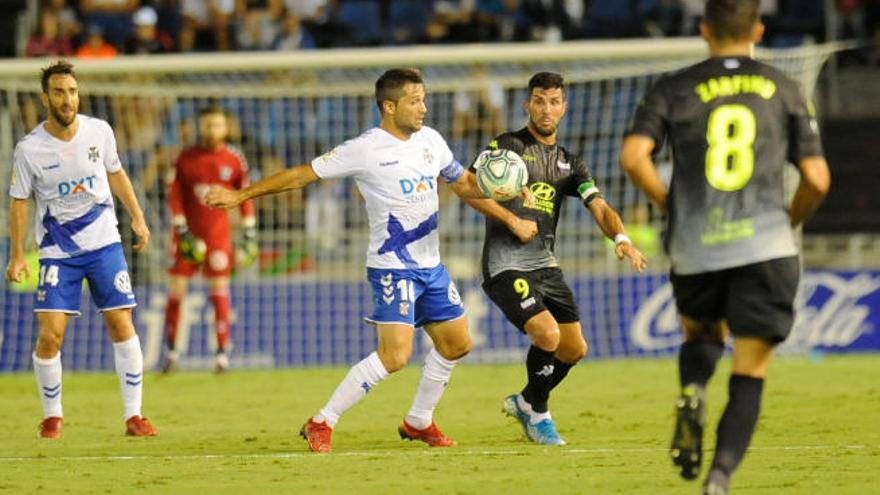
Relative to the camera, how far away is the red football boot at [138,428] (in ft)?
37.1

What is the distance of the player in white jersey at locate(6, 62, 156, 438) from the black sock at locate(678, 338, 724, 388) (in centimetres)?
484

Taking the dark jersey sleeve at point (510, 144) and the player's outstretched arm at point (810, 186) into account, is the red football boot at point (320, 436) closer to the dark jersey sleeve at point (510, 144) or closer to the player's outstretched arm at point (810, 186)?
the dark jersey sleeve at point (510, 144)

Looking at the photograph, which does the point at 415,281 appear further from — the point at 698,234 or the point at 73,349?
the point at 73,349

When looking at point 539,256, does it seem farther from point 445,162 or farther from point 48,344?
point 48,344

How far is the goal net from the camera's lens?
17828 millimetres

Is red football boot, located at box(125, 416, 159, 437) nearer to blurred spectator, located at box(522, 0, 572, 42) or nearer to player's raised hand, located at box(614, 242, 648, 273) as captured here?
player's raised hand, located at box(614, 242, 648, 273)

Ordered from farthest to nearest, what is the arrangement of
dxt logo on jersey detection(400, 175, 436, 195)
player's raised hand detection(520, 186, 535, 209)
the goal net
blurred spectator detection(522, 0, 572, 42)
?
blurred spectator detection(522, 0, 572, 42) → the goal net → player's raised hand detection(520, 186, 535, 209) → dxt logo on jersey detection(400, 175, 436, 195)

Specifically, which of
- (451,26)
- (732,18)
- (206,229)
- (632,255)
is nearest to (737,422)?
(732,18)

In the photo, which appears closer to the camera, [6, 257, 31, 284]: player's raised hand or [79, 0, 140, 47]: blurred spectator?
[6, 257, 31, 284]: player's raised hand

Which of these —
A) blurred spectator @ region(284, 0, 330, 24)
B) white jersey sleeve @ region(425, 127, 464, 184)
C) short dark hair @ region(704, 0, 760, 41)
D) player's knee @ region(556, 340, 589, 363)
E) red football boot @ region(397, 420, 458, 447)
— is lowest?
red football boot @ region(397, 420, 458, 447)

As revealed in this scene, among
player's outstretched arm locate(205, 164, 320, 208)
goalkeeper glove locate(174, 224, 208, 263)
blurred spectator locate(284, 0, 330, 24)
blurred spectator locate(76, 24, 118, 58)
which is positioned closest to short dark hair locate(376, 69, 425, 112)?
player's outstretched arm locate(205, 164, 320, 208)

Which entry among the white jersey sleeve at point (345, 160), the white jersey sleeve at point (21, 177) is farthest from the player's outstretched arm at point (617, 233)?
the white jersey sleeve at point (21, 177)

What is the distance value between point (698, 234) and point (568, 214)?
41.5ft

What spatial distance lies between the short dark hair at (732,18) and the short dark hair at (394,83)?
309 centimetres
